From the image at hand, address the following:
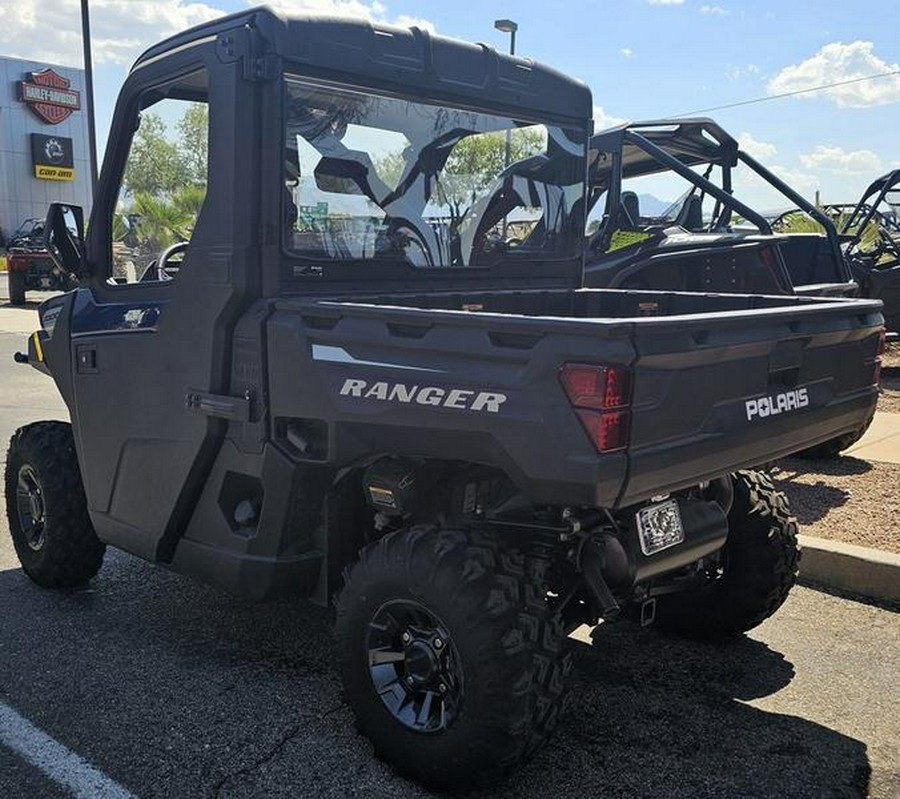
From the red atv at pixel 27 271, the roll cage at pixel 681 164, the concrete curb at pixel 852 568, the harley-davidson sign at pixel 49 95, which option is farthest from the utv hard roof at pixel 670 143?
the harley-davidson sign at pixel 49 95

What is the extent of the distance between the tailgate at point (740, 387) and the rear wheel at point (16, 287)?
20355 mm

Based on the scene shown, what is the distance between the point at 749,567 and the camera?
3.98m

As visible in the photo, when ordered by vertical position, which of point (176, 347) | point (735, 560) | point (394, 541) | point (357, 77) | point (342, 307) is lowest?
point (735, 560)

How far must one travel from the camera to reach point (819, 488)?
6.14 metres

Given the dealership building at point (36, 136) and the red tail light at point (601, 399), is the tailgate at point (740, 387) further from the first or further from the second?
the dealership building at point (36, 136)

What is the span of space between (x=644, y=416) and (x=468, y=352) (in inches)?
20.7

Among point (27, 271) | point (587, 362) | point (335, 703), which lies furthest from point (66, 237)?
point (27, 271)

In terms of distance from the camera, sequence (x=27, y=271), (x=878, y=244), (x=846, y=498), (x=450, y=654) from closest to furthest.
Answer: (x=450, y=654) < (x=846, y=498) < (x=878, y=244) < (x=27, y=271)

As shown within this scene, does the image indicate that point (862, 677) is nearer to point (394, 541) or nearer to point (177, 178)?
point (394, 541)

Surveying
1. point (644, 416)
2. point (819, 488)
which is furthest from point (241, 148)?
point (819, 488)

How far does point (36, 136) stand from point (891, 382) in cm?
4633

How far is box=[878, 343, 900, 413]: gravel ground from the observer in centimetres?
898

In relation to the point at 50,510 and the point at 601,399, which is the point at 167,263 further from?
the point at 601,399

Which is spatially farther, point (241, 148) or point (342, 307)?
point (241, 148)
